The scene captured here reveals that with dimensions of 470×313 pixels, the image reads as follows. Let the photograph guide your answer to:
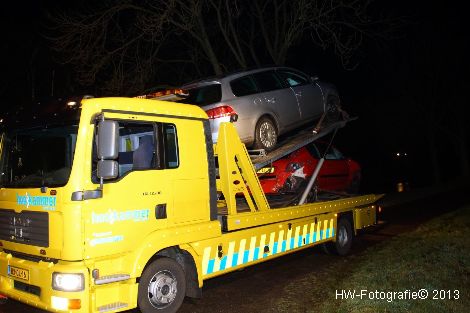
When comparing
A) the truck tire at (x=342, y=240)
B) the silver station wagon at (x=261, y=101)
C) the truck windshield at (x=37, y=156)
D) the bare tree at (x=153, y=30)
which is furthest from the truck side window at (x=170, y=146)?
the bare tree at (x=153, y=30)

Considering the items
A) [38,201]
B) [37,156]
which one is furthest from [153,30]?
[38,201]

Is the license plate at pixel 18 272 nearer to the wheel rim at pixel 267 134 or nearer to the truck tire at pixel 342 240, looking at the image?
the wheel rim at pixel 267 134

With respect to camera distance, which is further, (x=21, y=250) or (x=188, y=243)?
(x=188, y=243)

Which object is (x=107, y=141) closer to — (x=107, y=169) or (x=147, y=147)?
(x=107, y=169)

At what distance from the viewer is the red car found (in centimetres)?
829

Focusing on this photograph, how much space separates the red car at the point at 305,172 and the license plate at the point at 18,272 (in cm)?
412

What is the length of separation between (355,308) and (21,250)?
3.68 meters

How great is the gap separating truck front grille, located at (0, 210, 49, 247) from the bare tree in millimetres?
9063

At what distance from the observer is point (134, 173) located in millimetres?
4926

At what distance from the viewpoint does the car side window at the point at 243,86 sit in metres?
7.33

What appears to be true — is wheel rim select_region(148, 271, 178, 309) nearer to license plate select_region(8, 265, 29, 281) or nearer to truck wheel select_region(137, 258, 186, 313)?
truck wheel select_region(137, 258, 186, 313)


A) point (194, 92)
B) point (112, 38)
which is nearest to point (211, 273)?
point (194, 92)

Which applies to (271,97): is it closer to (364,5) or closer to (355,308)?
(355,308)

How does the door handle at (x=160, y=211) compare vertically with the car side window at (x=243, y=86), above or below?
below
